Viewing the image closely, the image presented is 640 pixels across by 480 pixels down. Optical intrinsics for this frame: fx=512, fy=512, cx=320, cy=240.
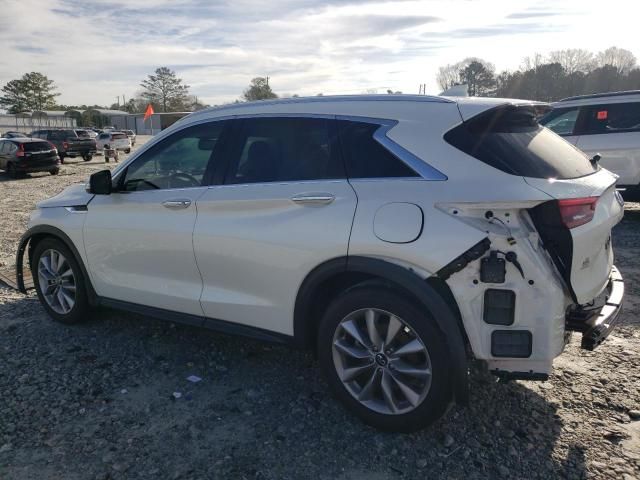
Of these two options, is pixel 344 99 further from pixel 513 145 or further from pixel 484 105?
pixel 513 145

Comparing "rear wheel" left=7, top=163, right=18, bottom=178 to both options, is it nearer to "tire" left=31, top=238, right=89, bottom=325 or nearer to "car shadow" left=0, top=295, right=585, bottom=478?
"tire" left=31, top=238, right=89, bottom=325

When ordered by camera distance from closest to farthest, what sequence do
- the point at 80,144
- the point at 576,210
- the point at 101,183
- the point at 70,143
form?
the point at 576,210
the point at 101,183
the point at 70,143
the point at 80,144

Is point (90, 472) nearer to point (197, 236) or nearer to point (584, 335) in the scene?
point (197, 236)

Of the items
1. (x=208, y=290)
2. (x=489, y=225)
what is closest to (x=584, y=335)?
(x=489, y=225)

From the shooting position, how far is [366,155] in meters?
3.00

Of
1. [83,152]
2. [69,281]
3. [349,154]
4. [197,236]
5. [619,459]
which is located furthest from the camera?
[83,152]

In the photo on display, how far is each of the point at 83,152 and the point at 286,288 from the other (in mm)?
26360

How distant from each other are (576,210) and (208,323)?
2.43 meters

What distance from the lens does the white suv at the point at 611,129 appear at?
823 cm

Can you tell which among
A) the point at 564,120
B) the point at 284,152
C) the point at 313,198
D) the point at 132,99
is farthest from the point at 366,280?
the point at 132,99

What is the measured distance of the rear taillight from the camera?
2559 mm

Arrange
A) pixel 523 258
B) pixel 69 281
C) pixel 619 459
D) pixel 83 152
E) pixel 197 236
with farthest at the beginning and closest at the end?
1. pixel 83 152
2. pixel 69 281
3. pixel 197 236
4. pixel 619 459
5. pixel 523 258

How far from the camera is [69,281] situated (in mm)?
4508

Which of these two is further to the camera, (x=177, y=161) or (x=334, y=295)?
(x=177, y=161)
